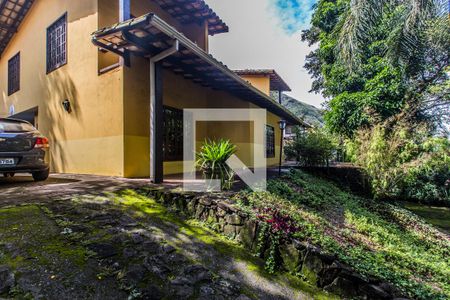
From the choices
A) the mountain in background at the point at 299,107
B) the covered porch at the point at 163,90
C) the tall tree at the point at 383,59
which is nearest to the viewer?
the covered porch at the point at 163,90

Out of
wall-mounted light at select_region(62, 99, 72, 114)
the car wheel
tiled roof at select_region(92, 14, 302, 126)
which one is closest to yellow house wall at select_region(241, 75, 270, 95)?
tiled roof at select_region(92, 14, 302, 126)

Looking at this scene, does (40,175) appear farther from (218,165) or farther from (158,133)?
(218,165)

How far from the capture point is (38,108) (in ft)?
33.9

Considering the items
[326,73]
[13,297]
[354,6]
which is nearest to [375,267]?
[13,297]

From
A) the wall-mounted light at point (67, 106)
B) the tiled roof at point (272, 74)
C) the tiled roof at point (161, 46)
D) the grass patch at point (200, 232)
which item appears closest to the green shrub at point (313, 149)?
the tiled roof at point (161, 46)

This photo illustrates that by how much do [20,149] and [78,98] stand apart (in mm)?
3074

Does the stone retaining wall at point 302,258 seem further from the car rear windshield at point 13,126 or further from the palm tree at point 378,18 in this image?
the palm tree at point 378,18

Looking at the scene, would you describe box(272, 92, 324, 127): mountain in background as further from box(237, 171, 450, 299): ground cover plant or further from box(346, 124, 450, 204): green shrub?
box(237, 171, 450, 299): ground cover plant

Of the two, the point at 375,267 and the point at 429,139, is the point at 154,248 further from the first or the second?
the point at 429,139

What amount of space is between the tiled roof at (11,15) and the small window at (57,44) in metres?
2.89

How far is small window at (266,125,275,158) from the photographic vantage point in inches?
562

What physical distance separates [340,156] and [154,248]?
47.0 feet

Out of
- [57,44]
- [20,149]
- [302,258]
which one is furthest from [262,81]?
[302,258]

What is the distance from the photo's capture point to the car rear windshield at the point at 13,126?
5.44 metres
